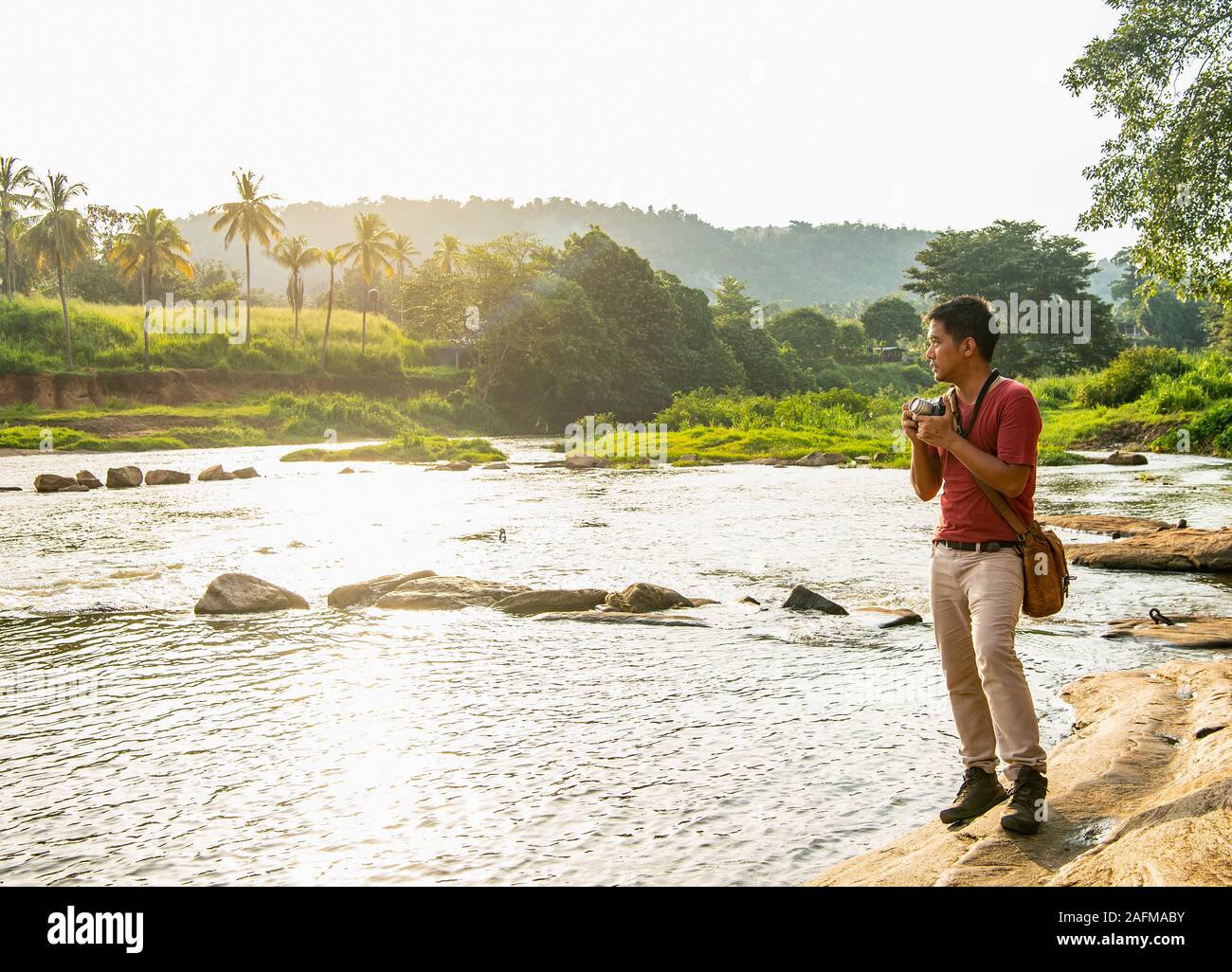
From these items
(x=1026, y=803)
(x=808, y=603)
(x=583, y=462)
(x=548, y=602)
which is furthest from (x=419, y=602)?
(x=583, y=462)

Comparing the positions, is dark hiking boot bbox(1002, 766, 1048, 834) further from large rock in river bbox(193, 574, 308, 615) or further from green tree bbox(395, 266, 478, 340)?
green tree bbox(395, 266, 478, 340)

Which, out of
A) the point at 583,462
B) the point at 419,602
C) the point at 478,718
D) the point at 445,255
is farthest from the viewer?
the point at 445,255

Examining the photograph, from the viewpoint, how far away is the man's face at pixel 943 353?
454cm

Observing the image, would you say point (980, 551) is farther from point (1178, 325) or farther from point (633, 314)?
point (1178, 325)

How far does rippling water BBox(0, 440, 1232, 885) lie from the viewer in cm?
463

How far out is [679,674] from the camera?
8.02 meters

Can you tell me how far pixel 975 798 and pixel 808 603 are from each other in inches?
Result: 245

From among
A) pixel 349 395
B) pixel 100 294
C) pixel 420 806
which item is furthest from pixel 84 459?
pixel 100 294

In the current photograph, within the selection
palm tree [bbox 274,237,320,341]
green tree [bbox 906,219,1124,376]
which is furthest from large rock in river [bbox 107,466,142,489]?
green tree [bbox 906,219,1124,376]

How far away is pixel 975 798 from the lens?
175 inches

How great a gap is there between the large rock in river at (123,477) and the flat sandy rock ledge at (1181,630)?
2705 cm

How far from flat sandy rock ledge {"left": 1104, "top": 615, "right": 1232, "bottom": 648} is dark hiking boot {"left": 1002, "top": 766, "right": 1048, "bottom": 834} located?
5.05 metres

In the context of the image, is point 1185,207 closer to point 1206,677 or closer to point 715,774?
point 1206,677
